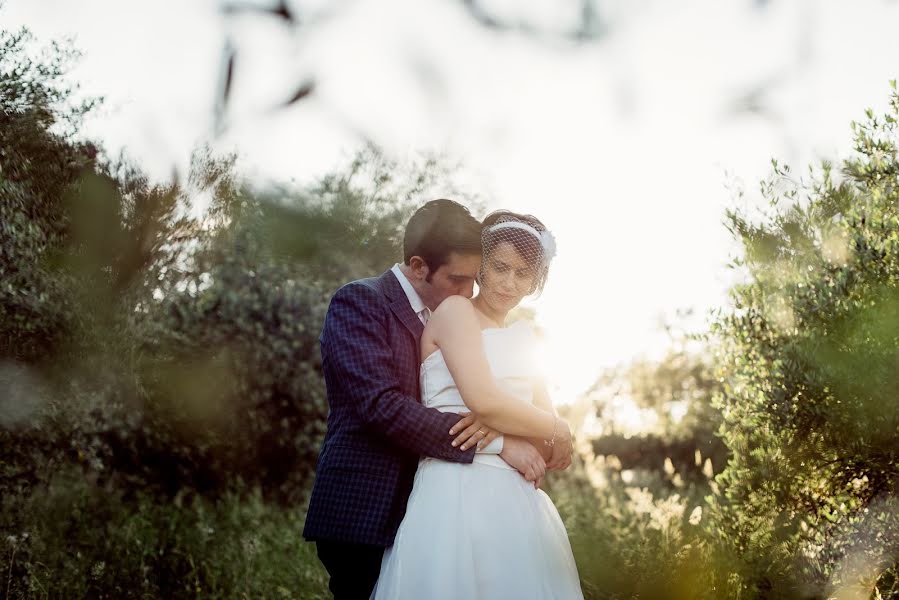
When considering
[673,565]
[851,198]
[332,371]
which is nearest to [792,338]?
[851,198]

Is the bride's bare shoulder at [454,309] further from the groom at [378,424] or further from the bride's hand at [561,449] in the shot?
the bride's hand at [561,449]

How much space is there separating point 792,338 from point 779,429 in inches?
21.8

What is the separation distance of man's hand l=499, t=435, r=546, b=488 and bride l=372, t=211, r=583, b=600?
0.04m

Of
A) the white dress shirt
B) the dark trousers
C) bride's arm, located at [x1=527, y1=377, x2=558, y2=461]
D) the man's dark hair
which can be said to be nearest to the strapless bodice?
bride's arm, located at [x1=527, y1=377, x2=558, y2=461]

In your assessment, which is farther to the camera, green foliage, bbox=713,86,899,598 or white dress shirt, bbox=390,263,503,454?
green foliage, bbox=713,86,899,598

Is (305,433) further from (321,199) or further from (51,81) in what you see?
(51,81)

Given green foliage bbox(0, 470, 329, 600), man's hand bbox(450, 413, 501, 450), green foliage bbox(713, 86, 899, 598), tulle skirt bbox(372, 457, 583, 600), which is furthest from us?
green foliage bbox(0, 470, 329, 600)

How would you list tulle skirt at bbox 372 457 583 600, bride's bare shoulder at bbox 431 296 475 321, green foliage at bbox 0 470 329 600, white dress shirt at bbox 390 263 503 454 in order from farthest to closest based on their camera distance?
green foliage at bbox 0 470 329 600 < white dress shirt at bbox 390 263 503 454 < bride's bare shoulder at bbox 431 296 475 321 < tulle skirt at bbox 372 457 583 600

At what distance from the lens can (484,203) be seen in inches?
475

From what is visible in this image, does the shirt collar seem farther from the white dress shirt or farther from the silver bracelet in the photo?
the silver bracelet

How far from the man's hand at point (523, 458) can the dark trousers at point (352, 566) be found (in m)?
0.62

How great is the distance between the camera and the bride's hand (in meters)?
3.31

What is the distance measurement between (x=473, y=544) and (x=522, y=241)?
121cm

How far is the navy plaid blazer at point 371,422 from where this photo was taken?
3.12 metres
